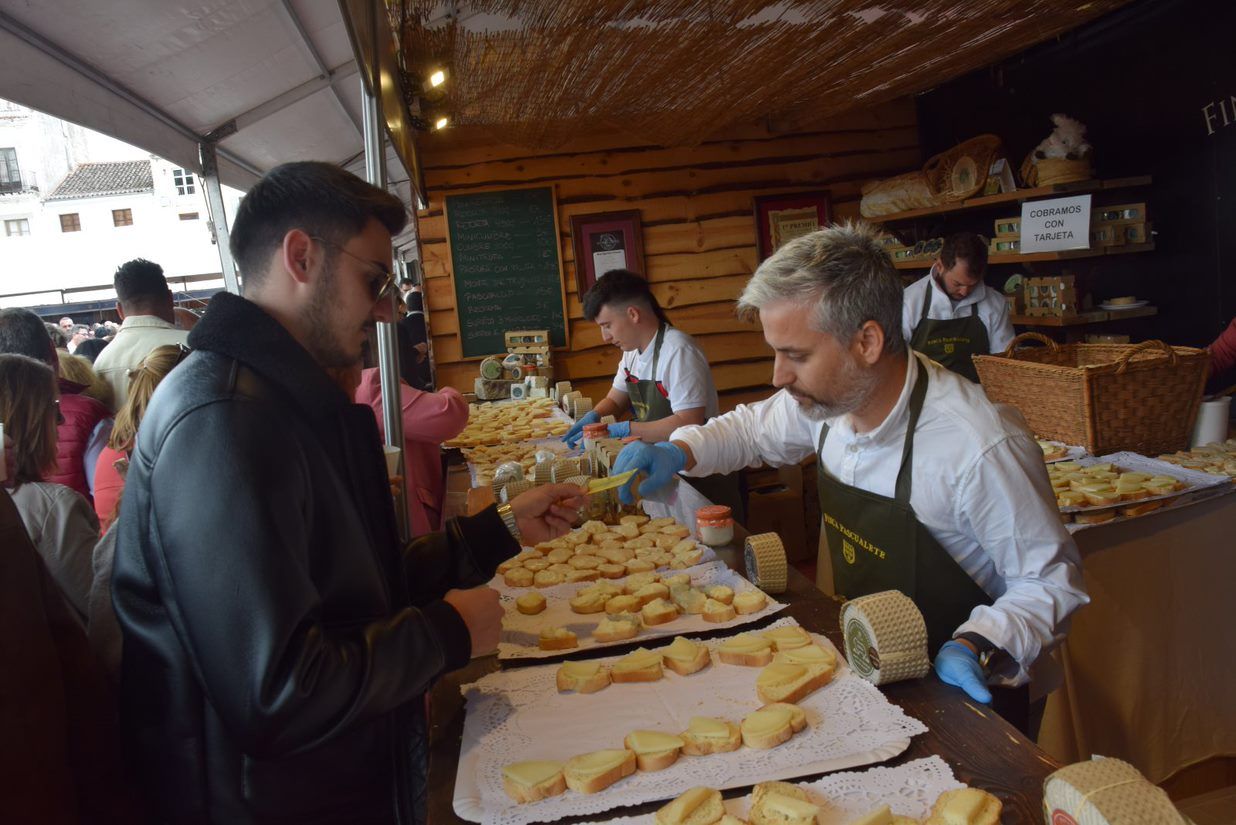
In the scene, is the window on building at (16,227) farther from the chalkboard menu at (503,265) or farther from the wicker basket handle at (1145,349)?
the wicker basket handle at (1145,349)

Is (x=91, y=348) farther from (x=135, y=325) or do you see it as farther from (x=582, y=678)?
(x=582, y=678)

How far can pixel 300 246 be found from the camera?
1417 mm

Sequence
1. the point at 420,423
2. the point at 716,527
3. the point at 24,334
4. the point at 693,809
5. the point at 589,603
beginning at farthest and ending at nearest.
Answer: the point at 24,334
the point at 420,423
the point at 716,527
the point at 589,603
the point at 693,809

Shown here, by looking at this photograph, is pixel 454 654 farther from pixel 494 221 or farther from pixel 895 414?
pixel 494 221

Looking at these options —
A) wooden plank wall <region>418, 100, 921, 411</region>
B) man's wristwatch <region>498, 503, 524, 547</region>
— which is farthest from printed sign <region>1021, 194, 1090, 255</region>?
man's wristwatch <region>498, 503, 524, 547</region>

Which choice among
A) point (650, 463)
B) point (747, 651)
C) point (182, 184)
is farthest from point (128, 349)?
point (182, 184)

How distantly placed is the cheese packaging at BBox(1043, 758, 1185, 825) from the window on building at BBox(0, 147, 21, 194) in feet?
125

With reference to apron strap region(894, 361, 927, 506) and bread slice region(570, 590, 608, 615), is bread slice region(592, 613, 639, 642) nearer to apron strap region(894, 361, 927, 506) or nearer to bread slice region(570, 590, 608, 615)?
bread slice region(570, 590, 608, 615)

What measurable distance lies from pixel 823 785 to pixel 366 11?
6.03 feet

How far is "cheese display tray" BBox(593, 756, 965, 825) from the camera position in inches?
48.4

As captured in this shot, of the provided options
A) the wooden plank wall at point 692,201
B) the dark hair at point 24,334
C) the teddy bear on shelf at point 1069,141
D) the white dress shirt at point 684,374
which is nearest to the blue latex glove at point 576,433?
the white dress shirt at point 684,374

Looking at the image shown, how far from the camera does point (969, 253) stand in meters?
4.96

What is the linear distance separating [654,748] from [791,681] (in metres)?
0.31

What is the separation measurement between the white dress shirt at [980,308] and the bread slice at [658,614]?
3801 mm
